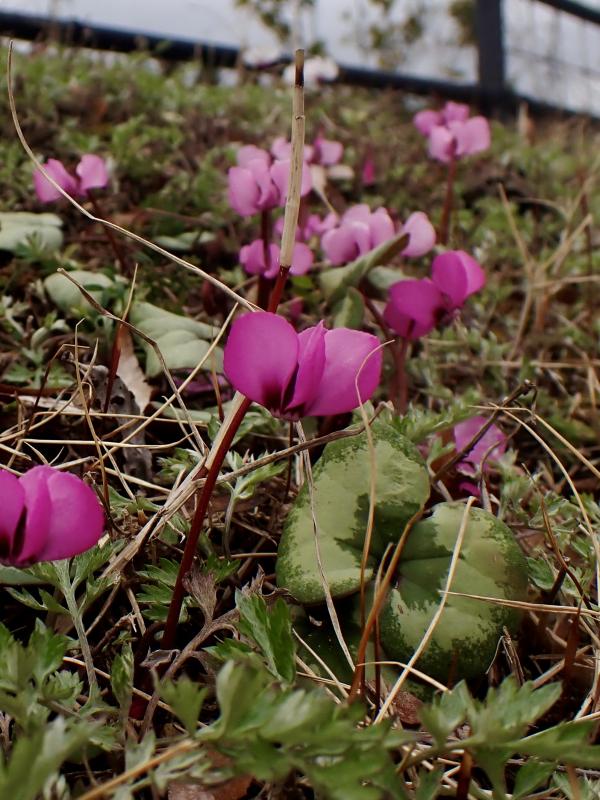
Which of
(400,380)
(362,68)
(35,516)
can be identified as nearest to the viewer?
(35,516)

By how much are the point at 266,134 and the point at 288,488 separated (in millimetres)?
2559

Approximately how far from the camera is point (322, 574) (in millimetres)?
911

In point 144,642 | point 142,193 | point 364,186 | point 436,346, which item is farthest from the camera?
point 364,186

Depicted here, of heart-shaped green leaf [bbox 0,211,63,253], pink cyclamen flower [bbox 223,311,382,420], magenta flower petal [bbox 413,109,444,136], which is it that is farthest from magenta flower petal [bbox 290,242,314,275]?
magenta flower petal [bbox 413,109,444,136]

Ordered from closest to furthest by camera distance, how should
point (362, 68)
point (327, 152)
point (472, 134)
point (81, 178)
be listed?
point (81, 178), point (472, 134), point (327, 152), point (362, 68)

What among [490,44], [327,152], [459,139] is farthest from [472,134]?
[490,44]

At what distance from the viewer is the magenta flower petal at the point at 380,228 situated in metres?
1.66

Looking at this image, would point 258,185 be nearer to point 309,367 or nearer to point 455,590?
point 309,367

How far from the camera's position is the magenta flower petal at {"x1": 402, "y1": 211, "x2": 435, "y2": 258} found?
1.56 metres

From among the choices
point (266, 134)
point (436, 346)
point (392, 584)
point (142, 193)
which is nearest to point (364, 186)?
point (266, 134)

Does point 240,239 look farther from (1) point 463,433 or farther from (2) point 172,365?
(1) point 463,433

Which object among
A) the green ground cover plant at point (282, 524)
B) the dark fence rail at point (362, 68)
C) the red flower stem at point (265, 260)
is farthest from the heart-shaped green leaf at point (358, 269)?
the dark fence rail at point (362, 68)

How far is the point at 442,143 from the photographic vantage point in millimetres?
2373

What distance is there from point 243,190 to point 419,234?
0.37m
